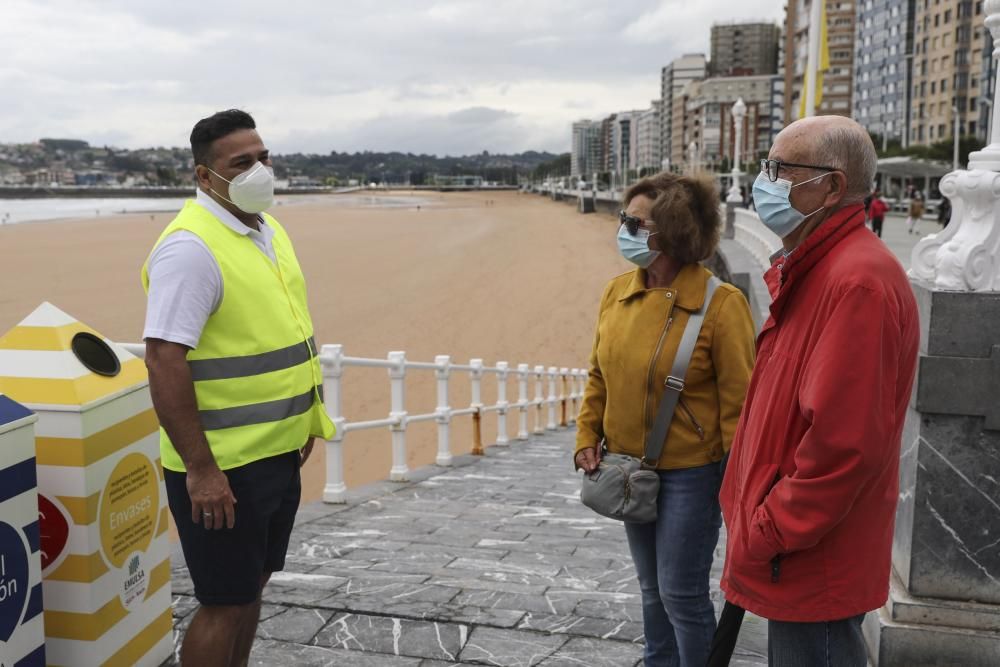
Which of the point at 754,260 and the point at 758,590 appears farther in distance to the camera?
the point at 754,260

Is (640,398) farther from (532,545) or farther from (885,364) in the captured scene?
(532,545)

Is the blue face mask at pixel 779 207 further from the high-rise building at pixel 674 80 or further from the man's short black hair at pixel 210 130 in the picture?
the high-rise building at pixel 674 80

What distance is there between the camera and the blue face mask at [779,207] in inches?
83.5

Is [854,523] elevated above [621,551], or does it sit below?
above

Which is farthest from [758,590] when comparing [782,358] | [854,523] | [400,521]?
[400,521]

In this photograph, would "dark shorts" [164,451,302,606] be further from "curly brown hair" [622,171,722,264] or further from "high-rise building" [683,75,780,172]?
"high-rise building" [683,75,780,172]

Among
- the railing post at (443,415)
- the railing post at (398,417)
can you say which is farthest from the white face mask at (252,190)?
the railing post at (443,415)

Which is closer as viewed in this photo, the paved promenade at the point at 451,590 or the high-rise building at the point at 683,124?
the paved promenade at the point at 451,590

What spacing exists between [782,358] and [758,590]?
53 cm

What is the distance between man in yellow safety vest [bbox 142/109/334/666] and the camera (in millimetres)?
2471

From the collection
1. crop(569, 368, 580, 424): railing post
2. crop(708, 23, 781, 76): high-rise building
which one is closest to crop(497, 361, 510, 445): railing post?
crop(569, 368, 580, 424): railing post

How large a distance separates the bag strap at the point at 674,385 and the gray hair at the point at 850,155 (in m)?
0.72

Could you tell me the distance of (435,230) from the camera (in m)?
59.1

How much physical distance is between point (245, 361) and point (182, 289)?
0.29 meters
